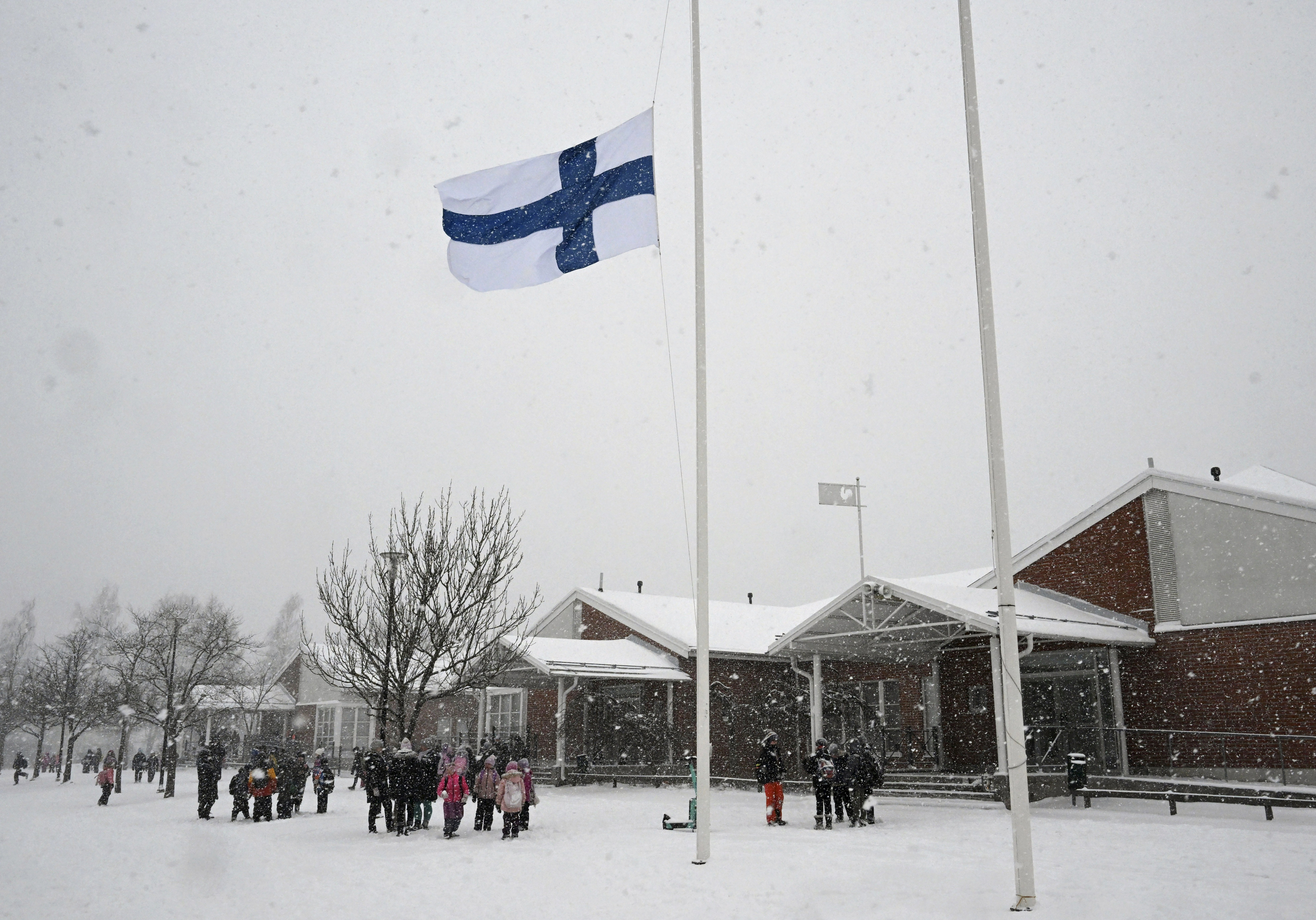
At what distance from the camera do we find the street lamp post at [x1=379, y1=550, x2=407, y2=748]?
16656 millimetres

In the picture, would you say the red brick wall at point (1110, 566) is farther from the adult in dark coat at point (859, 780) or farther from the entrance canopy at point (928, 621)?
the adult in dark coat at point (859, 780)

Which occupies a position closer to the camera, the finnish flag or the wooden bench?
the finnish flag

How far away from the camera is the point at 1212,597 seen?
1948cm

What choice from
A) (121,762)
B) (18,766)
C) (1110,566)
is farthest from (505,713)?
(18,766)

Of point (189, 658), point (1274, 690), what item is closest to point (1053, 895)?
point (1274, 690)

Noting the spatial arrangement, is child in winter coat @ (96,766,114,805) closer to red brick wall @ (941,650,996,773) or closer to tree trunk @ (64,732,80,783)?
tree trunk @ (64,732,80,783)

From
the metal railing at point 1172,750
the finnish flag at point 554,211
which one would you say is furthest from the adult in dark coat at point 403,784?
the metal railing at point 1172,750

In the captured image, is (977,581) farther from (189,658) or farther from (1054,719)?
(189,658)

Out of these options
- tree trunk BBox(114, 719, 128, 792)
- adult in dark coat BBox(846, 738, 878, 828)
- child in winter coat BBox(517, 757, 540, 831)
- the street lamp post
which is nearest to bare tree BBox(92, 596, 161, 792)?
tree trunk BBox(114, 719, 128, 792)

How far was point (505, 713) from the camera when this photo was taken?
32.8 m

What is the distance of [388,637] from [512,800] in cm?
411

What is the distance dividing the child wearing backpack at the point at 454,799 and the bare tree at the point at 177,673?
48.0 feet

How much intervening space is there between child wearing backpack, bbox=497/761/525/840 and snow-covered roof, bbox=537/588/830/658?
40.8 feet

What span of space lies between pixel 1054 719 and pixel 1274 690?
14.8ft
